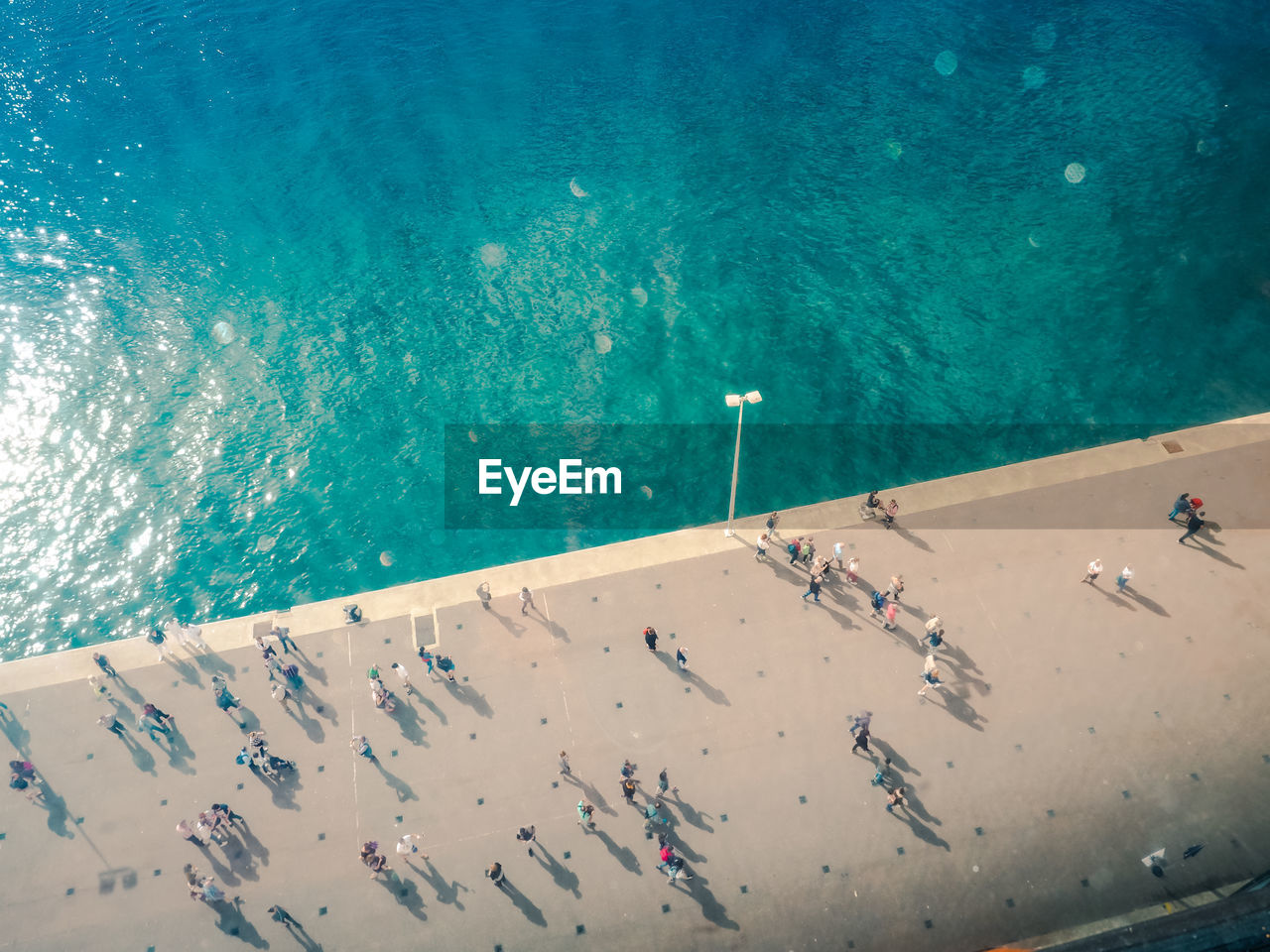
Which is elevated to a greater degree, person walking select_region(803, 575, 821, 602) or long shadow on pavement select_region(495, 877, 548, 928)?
person walking select_region(803, 575, 821, 602)

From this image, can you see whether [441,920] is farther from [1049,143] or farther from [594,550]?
[1049,143]

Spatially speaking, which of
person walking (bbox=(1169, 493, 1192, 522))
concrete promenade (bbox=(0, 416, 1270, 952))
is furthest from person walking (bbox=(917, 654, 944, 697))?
person walking (bbox=(1169, 493, 1192, 522))

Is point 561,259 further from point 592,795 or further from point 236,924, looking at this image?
point 236,924

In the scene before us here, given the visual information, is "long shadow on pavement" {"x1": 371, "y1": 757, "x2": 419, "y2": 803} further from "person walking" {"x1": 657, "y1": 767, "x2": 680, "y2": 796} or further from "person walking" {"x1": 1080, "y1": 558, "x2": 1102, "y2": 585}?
"person walking" {"x1": 1080, "y1": 558, "x2": 1102, "y2": 585}

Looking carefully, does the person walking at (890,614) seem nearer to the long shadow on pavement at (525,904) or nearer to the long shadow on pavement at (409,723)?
the long shadow on pavement at (525,904)

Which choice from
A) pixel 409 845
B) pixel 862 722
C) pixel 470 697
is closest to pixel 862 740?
pixel 862 722

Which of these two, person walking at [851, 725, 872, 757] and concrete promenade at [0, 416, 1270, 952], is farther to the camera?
person walking at [851, 725, 872, 757]
